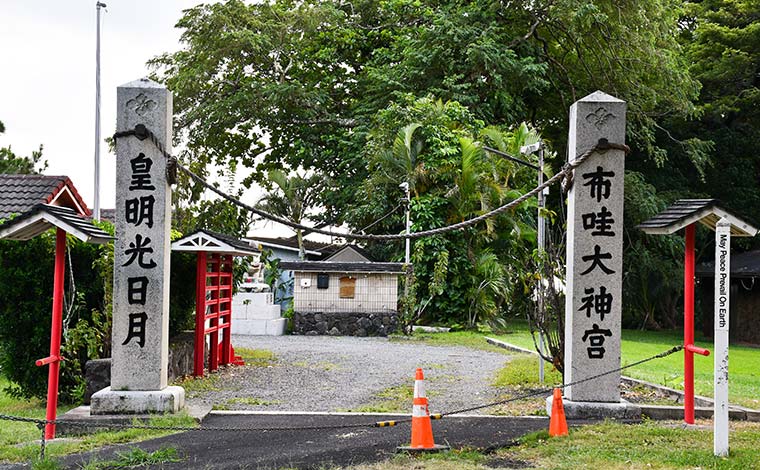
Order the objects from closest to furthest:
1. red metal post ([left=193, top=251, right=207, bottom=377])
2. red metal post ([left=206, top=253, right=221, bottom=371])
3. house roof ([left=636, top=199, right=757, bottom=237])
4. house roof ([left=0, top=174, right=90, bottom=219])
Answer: house roof ([left=636, top=199, right=757, bottom=237]) < red metal post ([left=193, top=251, right=207, bottom=377]) < red metal post ([left=206, top=253, right=221, bottom=371]) < house roof ([left=0, top=174, right=90, bottom=219])

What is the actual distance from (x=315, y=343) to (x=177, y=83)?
44.2ft

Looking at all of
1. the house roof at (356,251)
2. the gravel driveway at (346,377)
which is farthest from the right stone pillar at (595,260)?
the house roof at (356,251)

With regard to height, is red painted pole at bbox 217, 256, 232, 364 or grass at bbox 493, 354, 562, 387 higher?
red painted pole at bbox 217, 256, 232, 364

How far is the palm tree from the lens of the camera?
108 ft

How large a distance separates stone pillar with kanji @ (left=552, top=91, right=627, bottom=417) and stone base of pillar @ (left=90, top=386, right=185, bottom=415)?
456 cm

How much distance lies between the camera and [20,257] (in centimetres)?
1092

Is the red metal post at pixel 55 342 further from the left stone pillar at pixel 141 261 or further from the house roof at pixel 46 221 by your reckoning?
the left stone pillar at pixel 141 261

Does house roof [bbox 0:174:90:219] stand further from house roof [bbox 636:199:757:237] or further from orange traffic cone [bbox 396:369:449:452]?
house roof [bbox 636:199:757:237]

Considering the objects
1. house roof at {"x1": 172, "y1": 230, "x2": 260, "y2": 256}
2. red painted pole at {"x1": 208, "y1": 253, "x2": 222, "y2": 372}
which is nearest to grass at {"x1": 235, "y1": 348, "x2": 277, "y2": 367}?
red painted pole at {"x1": 208, "y1": 253, "x2": 222, "y2": 372}

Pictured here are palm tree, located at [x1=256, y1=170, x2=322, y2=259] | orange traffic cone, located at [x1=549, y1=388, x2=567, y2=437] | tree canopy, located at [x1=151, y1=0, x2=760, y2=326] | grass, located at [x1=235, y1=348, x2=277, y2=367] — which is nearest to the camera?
orange traffic cone, located at [x1=549, y1=388, x2=567, y2=437]

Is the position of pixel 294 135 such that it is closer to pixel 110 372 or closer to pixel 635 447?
pixel 110 372

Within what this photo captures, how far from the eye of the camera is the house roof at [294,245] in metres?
34.5

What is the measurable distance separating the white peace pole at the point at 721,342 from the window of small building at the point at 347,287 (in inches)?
697

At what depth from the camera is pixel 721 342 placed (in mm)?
7105
